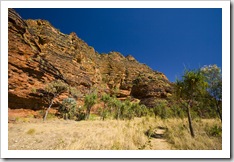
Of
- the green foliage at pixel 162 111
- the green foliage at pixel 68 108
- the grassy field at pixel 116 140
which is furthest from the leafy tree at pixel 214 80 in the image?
the green foliage at pixel 68 108

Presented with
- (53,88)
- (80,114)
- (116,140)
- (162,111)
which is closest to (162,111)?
(162,111)

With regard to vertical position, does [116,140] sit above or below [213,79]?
below

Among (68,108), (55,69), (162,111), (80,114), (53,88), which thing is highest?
(55,69)

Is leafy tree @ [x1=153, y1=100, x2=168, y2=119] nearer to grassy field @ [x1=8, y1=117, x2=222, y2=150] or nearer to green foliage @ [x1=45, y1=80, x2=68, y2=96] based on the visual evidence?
grassy field @ [x1=8, y1=117, x2=222, y2=150]

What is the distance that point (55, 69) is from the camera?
24.6 metres

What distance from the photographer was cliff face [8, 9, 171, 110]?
17.5 meters

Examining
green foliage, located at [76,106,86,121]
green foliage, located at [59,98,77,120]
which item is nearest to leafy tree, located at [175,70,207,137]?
green foliage, located at [59,98,77,120]

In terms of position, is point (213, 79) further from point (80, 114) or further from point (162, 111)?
point (80, 114)

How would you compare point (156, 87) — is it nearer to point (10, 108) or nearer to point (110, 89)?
point (110, 89)

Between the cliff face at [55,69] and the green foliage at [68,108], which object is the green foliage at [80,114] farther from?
the cliff face at [55,69]

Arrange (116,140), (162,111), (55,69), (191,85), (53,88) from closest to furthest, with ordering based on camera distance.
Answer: (116,140), (191,85), (53,88), (55,69), (162,111)

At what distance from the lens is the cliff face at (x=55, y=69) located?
57.6 ft

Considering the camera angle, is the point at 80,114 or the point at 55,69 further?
the point at 80,114

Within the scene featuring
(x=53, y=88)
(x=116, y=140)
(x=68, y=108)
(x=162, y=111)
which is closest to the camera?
(x=116, y=140)
